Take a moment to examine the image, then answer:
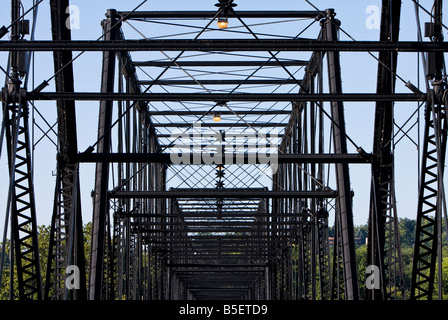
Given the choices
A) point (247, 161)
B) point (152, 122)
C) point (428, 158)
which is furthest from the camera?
point (152, 122)

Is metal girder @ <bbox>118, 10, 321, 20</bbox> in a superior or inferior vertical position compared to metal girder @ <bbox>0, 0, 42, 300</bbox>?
superior

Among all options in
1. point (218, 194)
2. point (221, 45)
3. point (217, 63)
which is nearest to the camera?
point (221, 45)

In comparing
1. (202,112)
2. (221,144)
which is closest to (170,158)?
(221,144)

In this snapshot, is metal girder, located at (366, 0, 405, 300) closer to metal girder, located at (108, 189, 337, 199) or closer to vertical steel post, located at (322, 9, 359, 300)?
vertical steel post, located at (322, 9, 359, 300)

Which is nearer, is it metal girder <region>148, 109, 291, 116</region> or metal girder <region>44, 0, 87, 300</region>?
metal girder <region>44, 0, 87, 300</region>

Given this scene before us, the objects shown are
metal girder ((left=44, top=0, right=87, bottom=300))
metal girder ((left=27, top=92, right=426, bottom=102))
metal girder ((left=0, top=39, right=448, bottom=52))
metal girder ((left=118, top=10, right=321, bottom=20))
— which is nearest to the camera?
metal girder ((left=0, top=39, right=448, bottom=52))

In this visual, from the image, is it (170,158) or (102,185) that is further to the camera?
(102,185)

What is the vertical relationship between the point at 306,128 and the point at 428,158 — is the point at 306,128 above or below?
above

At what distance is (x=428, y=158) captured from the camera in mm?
18875

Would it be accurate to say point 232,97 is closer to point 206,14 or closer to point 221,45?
point 221,45

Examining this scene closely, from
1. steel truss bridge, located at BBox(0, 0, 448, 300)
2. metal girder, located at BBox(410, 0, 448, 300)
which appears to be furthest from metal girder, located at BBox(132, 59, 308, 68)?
metal girder, located at BBox(410, 0, 448, 300)
